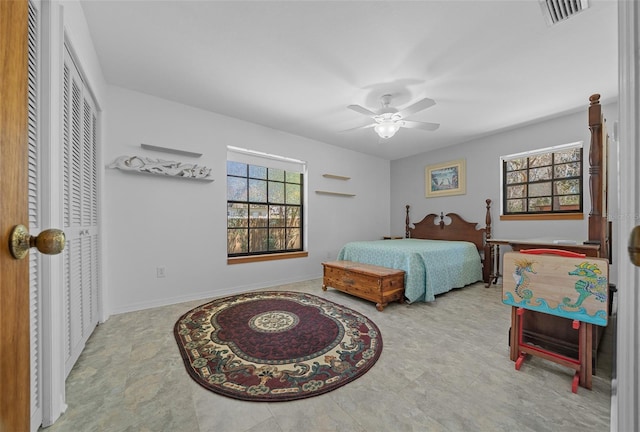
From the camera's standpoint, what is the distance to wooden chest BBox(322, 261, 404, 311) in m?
2.89

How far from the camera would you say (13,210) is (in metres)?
0.47

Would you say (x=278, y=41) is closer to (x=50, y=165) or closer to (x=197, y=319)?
(x=50, y=165)

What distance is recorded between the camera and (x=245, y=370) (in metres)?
1.72

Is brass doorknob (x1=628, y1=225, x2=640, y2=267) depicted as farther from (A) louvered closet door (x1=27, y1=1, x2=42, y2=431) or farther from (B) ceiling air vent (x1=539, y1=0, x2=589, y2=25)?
(B) ceiling air vent (x1=539, y1=0, x2=589, y2=25)

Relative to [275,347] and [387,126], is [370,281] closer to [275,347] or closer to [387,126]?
[275,347]

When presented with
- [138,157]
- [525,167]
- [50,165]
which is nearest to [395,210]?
[525,167]

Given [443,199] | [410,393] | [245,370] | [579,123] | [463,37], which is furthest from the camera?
[443,199]

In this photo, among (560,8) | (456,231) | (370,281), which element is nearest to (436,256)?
(370,281)

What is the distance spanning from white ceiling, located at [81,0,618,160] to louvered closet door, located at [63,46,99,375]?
24.2 inches

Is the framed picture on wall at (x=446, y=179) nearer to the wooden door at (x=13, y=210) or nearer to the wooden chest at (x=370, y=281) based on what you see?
the wooden chest at (x=370, y=281)

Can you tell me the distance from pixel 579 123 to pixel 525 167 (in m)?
0.80

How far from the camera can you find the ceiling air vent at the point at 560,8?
1709 mm

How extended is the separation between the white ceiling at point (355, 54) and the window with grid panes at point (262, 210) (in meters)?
0.96

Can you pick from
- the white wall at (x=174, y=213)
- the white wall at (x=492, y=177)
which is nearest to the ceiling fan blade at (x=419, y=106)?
the white wall at (x=174, y=213)
